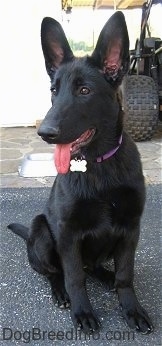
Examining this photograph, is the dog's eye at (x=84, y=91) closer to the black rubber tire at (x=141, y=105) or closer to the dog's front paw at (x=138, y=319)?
the dog's front paw at (x=138, y=319)

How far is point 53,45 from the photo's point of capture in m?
1.65

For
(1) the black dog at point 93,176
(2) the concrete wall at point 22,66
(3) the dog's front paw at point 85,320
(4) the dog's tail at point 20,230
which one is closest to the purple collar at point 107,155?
(1) the black dog at point 93,176

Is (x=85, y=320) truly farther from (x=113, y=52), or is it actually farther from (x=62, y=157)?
(x=113, y=52)

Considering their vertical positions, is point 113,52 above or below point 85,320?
above

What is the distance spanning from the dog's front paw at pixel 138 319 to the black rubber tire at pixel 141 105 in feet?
8.82

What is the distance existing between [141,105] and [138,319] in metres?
2.88

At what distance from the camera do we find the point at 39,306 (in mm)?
1700

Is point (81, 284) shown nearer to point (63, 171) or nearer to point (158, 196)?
point (63, 171)

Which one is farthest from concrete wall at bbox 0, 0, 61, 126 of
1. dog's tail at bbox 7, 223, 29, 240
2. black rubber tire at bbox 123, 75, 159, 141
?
dog's tail at bbox 7, 223, 29, 240

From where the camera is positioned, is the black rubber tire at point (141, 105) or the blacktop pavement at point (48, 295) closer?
the blacktop pavement at point (48, 295)

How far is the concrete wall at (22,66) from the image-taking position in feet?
17.2

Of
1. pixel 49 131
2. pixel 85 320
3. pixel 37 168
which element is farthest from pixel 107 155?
pixel 37 168

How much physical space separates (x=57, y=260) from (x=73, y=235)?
255 mm

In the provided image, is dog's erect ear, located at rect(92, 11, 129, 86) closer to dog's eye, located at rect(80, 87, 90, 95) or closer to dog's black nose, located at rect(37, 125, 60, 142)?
dog's eye, located at rect(80, 87, 90, 95)
